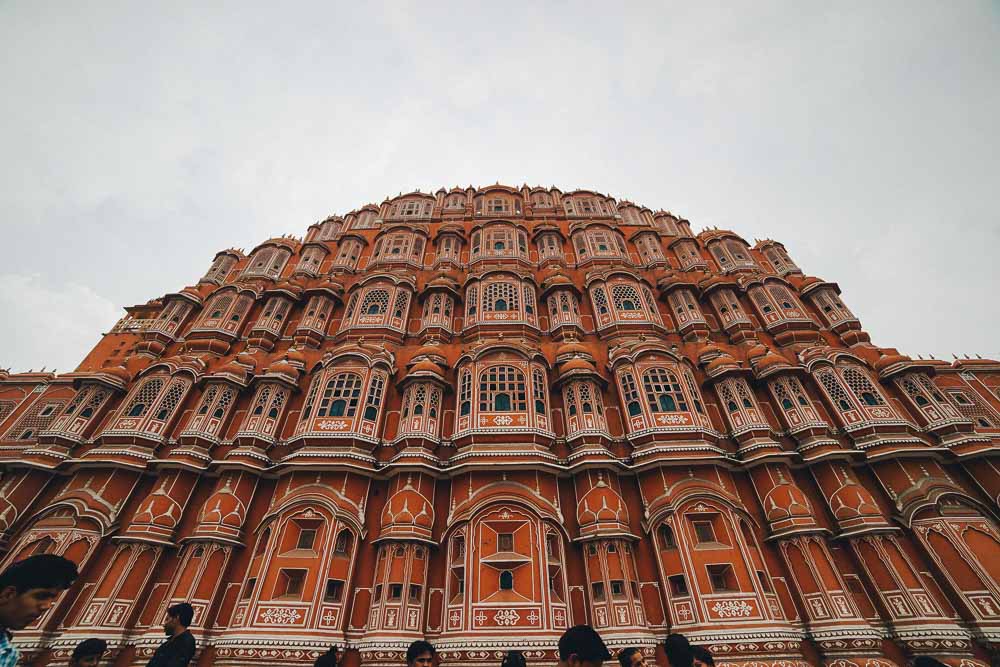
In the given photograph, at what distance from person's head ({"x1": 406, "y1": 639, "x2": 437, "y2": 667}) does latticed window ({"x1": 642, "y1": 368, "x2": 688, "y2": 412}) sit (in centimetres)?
1233

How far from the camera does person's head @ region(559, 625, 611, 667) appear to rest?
16.6 feet

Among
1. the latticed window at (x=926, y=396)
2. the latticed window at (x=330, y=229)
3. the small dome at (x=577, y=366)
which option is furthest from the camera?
the latticed window at (x=330, y=229)

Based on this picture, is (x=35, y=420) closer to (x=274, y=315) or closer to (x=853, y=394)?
(x=274, y=315)

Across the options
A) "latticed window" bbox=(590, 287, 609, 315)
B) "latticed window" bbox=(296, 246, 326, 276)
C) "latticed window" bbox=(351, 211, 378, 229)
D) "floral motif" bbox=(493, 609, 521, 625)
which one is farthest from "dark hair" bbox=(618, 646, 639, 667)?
"latticed window" bbox=(351, 211, 378, 229)

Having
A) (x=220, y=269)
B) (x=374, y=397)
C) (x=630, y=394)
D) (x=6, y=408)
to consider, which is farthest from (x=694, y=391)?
(x=6, y=408)

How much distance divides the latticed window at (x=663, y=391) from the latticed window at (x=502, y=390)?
15.1ft

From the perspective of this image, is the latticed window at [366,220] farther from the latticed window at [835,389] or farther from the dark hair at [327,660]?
the dark hair at [327,660]

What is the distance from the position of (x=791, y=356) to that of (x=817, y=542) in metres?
8.48

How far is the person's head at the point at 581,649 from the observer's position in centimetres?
506

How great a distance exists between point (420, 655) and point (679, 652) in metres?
3.43

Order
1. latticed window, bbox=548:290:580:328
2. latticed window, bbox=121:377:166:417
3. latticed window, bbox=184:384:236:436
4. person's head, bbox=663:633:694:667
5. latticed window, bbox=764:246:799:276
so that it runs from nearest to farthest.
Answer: person's head, bbox=663:633:694:667
latticed window, bbox=184:384:236:436
latticed window, bbox=121:377:166:417
latticed window, bbox=548:290:580:328
latticed window, bbox=764:246:799:276

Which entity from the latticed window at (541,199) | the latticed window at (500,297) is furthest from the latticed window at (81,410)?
the latticed window at (541,199)

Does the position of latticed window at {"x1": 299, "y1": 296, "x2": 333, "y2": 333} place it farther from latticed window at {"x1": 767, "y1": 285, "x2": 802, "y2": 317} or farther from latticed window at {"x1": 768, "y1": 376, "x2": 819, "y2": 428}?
latticed window at {"x1": 767, "y1": 285, "x2": 802, "y2": 317}

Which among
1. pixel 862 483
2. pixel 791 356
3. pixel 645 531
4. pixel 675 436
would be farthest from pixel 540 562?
pixel 791 356
